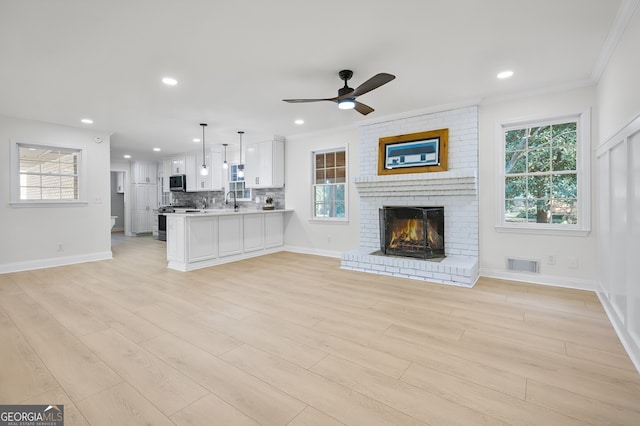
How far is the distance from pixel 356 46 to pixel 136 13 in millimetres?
1862

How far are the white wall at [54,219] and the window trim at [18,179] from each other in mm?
50

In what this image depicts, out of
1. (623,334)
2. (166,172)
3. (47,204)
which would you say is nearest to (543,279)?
(623,334)

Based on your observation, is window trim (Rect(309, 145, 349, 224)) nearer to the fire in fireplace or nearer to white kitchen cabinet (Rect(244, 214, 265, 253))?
the fire in fireplace

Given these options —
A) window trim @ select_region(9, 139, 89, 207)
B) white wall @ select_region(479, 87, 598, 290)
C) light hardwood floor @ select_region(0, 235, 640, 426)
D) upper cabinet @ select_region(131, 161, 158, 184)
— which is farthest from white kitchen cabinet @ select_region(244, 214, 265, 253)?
upper cabinet @ select_region(131, 161, 158, 184)

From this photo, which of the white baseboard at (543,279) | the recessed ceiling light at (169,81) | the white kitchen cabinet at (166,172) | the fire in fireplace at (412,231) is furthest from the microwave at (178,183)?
the white baseboard at (543,279)

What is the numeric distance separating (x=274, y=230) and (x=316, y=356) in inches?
180

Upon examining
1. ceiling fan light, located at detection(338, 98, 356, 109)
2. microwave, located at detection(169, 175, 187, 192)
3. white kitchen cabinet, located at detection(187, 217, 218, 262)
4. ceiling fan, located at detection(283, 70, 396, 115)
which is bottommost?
white kitchen cabinet, located at detection(187, 217, 218, 262)

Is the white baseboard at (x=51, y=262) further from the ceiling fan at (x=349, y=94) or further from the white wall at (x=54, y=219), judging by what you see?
the ceiling fan at (x=349, y=94)

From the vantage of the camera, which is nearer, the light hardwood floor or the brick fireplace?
the light hardwood floor

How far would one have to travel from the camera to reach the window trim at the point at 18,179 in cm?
489

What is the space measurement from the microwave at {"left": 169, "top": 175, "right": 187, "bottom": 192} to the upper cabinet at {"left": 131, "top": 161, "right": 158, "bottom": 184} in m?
1.56

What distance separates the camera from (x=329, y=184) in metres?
6.14

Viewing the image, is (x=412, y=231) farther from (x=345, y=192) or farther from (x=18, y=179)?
(x=18, y=179)

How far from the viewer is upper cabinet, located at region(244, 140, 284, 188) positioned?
6.56 m
